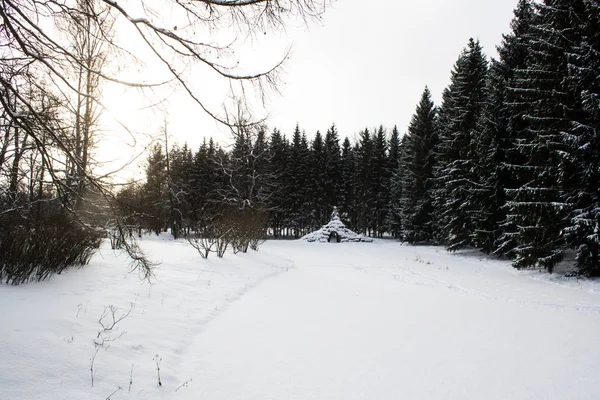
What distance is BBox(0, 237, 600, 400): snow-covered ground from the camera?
3096 millimetres

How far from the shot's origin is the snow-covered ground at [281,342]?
10.2 feet

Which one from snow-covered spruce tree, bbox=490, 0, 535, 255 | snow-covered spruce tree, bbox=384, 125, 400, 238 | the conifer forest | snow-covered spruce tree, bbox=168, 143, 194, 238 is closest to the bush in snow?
the conifer forest

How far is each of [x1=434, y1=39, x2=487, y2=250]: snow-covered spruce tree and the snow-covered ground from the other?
38.7 feet

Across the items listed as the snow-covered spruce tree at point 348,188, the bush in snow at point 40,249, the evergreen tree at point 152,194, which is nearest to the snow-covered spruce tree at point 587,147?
the evergreen tree at point 152,194

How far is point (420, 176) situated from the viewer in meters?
28.1

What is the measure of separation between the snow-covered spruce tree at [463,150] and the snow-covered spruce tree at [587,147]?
7.53 metres

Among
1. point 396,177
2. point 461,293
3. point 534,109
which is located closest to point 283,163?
point 396,177

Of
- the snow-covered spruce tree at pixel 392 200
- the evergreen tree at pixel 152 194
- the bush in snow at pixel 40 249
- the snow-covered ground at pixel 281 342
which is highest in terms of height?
the snow-covered spruce tree at pixel 392 200

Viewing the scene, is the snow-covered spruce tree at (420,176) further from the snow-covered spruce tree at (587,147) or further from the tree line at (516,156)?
the snow-covered spruce tree at (587,147)

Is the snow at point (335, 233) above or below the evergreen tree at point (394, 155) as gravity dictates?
below

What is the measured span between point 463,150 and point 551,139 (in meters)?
9.13

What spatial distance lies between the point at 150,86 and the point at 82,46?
39.6 inches

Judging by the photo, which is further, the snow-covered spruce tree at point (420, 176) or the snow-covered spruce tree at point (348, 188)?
the snow-covered spruce tree at point (348, 188)

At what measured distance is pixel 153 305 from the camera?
209 inches
